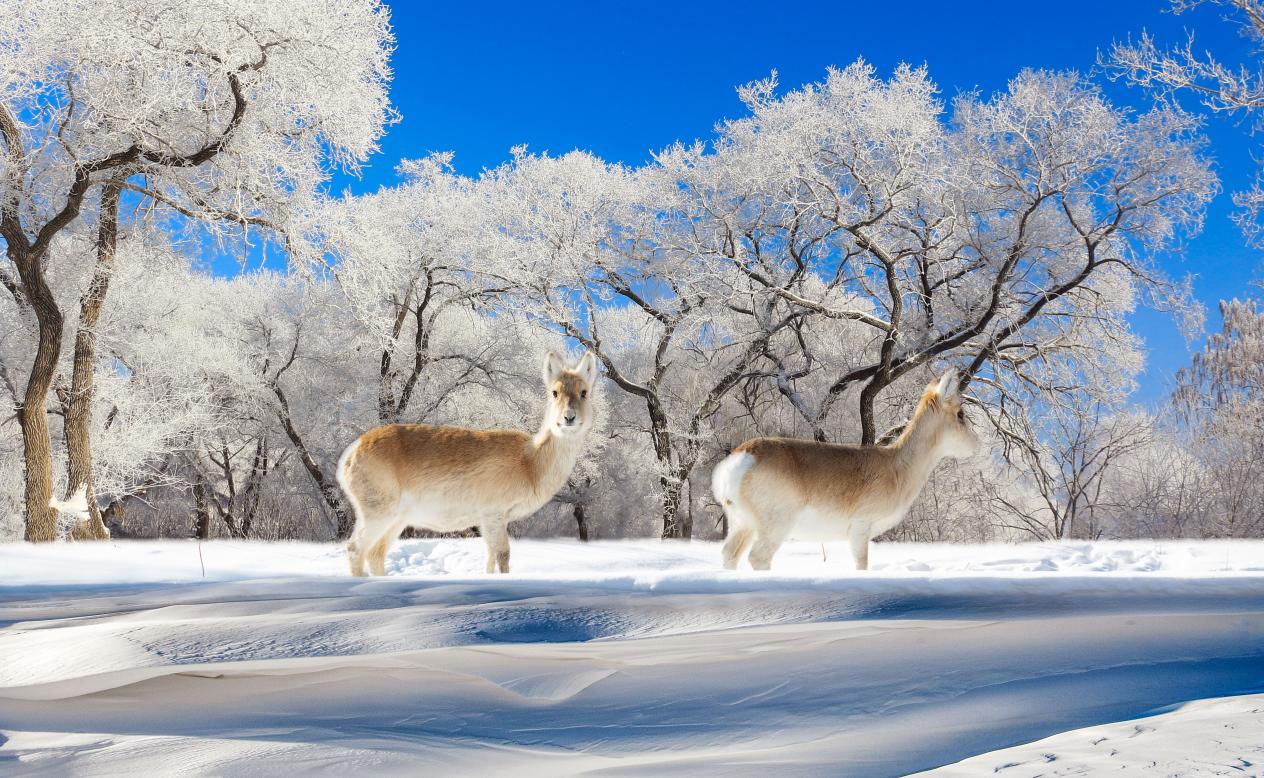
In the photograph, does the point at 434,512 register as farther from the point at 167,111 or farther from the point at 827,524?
the point at 167,111

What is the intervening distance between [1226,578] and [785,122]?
1890 centimetres

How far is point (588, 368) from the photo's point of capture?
510cm

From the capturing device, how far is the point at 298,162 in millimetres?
12805

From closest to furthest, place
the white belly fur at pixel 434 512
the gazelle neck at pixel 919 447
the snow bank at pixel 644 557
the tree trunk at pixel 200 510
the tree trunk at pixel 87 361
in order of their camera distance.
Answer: the snow bank at pixel 644 557 → the white belly fur at pixel 434 512 → the gazelle neck at pixel 919 447 → the tree trunk at pixel 87 361 → the tree trunk at pixel 200 510

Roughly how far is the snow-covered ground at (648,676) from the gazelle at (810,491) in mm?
2592

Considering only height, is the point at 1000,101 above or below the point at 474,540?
above

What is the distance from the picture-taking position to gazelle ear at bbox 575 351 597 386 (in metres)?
5.04

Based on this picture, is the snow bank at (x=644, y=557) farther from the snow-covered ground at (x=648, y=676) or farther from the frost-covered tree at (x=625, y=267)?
the frost-covered tree at (x=625, y=267)

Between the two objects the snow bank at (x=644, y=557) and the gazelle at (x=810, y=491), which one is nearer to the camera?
the snow bank at (x=644, y=557)

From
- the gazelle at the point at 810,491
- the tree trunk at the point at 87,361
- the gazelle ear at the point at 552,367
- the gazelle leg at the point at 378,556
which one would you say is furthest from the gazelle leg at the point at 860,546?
the tree trunk at the point at 87,361

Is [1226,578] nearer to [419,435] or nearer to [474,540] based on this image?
[419,435]

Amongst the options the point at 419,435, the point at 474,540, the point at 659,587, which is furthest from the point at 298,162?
the point at 659,587

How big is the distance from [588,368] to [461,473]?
865mm

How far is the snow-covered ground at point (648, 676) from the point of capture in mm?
1580
